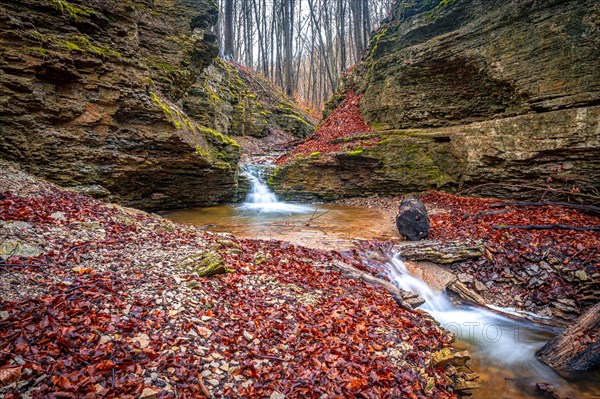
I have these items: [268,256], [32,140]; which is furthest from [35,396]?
[32,140]


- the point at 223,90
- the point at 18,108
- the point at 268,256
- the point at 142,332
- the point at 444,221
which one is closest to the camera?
the point at 142,332

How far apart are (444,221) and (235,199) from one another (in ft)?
29.6

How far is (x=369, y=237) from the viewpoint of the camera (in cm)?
782

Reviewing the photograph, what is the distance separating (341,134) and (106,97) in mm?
11667

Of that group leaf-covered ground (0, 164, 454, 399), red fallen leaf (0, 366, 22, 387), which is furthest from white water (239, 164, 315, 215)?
red fallen leaf (0, 366, 22, 387)

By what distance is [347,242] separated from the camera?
7199mm

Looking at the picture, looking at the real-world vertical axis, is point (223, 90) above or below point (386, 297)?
above

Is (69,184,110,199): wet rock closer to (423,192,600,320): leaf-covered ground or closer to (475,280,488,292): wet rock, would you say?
(423,192,600,320): leaf-covered ground

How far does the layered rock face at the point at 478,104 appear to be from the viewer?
885 cm

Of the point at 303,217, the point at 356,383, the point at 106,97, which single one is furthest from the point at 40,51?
the point at 356,383

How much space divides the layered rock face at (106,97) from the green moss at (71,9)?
0.08 feet

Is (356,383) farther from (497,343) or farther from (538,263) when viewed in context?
(538,263)

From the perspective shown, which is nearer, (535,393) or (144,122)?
(535,393)

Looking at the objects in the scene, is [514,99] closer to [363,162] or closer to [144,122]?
[363,162]
